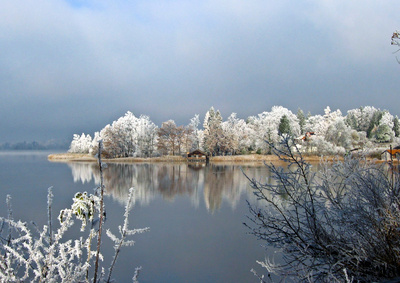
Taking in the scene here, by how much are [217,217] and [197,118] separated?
168 feet

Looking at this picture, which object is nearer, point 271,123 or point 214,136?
point 214,136

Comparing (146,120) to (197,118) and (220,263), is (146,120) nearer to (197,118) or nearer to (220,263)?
(197,118)

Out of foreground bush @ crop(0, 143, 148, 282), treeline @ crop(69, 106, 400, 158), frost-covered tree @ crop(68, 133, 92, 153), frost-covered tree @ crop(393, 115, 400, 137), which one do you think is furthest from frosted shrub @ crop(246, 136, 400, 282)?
frost-covered tree @ crop(68, 133, 92, 153)

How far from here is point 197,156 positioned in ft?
170

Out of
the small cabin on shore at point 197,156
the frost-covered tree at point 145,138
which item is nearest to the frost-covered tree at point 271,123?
the small cabin on shore at point 197,156

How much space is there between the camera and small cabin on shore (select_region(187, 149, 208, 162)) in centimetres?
5032

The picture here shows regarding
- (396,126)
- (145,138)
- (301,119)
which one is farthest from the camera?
(301,119)

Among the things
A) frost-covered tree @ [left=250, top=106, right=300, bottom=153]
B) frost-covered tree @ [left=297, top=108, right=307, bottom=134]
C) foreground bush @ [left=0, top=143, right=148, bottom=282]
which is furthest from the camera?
frost-covered tree @ [left=297, top=108, right=307, bottom=134]

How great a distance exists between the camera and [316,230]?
2949 mm

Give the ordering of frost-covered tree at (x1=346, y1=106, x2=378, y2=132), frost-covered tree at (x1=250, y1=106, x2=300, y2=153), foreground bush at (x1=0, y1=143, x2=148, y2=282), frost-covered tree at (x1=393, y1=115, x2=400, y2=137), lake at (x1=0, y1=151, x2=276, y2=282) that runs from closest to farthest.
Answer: foreground bush at (x1=0, y1=143, x2=148, y2=282)
lake at (x1=0, y1=151, x2=276, y2=282)
frost-covered tree at (x1=250, y1=106, x2=300, y2=153)
frost-covered tree at (x1=393, y1=115, x2=400, y2=137)
frost-covered tree at (x1=346, y1=106, x2=378, y2=132)

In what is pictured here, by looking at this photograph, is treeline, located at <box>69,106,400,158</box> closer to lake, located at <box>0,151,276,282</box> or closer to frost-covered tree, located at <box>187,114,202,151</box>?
frost-covered tree, located at <box>187,114,202,151</box>

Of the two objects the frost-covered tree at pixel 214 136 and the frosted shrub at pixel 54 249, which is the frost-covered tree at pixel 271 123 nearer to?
the frost-covered tree at pixel 214 136

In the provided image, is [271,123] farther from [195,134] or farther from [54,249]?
[54,249]

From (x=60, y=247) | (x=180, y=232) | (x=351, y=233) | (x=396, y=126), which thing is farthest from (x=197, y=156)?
(x=60, y=247)
